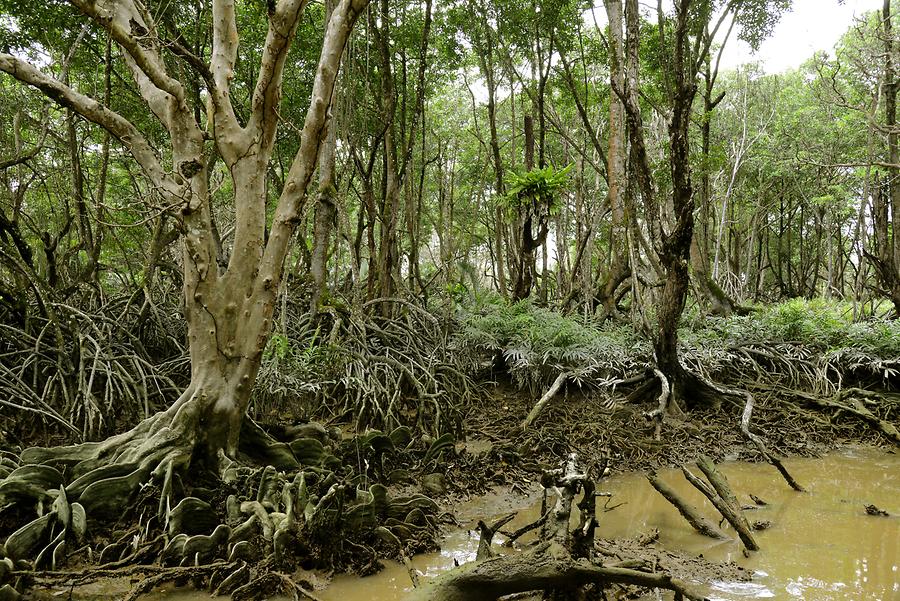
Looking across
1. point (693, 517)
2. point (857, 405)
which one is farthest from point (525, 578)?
point (857, 405)

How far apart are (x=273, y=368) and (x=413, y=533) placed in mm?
2466

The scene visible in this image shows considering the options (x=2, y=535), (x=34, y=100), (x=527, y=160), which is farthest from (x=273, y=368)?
(x=527, y=160)

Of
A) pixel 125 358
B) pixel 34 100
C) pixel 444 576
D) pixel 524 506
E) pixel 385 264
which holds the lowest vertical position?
pixel 524 506

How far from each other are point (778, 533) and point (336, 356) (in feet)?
12.8

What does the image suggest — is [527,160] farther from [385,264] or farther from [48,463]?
[48,463]

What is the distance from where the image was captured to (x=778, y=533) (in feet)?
11.1

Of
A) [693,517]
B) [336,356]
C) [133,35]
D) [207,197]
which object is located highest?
[133,35]

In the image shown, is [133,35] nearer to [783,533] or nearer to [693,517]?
[693,517]

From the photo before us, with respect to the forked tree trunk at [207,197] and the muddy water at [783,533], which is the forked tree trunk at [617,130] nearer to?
the muddy water at [783,533]

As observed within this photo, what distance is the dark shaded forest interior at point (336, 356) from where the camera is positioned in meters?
2.78

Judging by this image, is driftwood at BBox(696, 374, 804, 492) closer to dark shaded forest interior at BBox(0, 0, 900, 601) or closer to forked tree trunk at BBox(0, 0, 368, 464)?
dark shaded forest interior at BBox(0, 0, 900, 601)

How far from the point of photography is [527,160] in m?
9.81

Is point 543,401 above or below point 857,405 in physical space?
above

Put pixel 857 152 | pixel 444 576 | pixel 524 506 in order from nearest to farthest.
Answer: pixel 444 576
pixel 524 506
pixel 857 152
